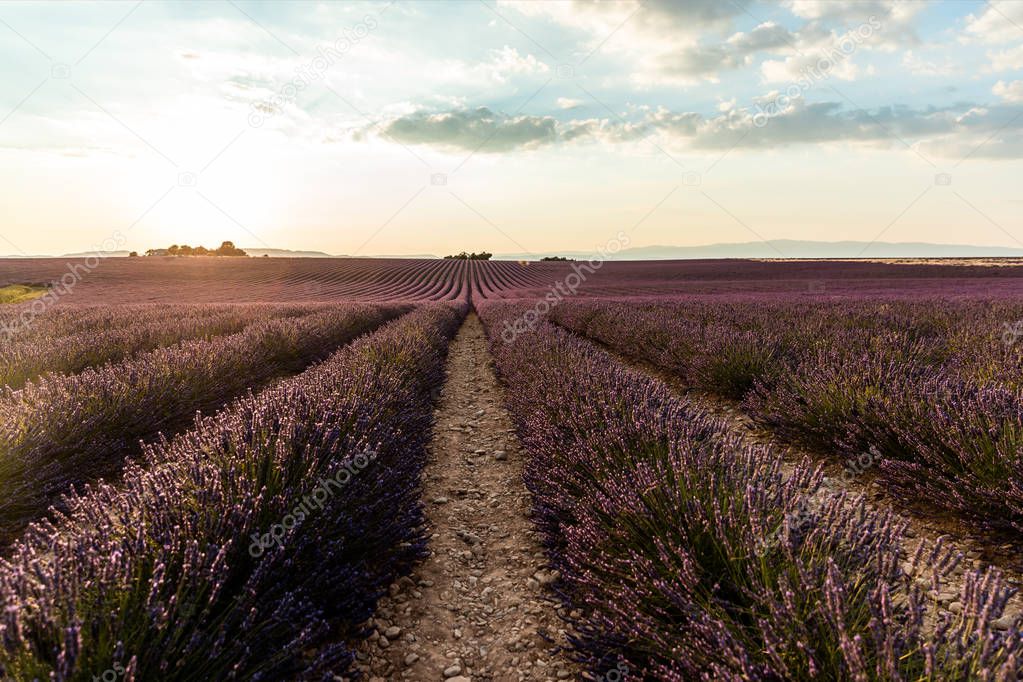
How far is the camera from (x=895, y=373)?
407 centimetres

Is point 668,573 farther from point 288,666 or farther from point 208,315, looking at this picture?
point 208,315

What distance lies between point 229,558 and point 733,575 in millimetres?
1684

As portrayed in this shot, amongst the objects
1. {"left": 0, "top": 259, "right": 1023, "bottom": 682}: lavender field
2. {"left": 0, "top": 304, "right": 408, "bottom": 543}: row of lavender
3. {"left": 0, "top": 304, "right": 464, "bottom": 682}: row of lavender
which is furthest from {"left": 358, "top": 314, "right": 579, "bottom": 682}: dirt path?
{"left": 0, "top": 304, "right": 408, "bottom": 543}: row of lavender

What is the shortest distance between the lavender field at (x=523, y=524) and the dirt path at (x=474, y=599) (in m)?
0.01

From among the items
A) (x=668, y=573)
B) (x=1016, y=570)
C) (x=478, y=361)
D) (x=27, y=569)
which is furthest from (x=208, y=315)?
(x=1016, y=570)

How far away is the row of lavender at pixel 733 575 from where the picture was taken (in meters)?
1.21

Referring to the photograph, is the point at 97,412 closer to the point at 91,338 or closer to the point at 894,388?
the point at 91,338

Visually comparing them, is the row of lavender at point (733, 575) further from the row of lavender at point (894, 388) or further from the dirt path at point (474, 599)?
the row of lavender at point (894, 388)

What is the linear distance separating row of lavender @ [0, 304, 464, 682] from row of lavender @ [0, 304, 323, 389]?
3981 millimetres

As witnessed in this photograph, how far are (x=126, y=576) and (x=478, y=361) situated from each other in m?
8.36

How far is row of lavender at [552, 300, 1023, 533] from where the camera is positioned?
2.74m

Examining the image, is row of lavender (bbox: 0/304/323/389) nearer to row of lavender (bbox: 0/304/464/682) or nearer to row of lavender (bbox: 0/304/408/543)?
row of lavender (bbox: 0/304/408/543)

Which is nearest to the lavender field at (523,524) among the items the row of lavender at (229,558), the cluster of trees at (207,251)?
the row of lavender at (229,558)

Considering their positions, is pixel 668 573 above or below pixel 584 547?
above
